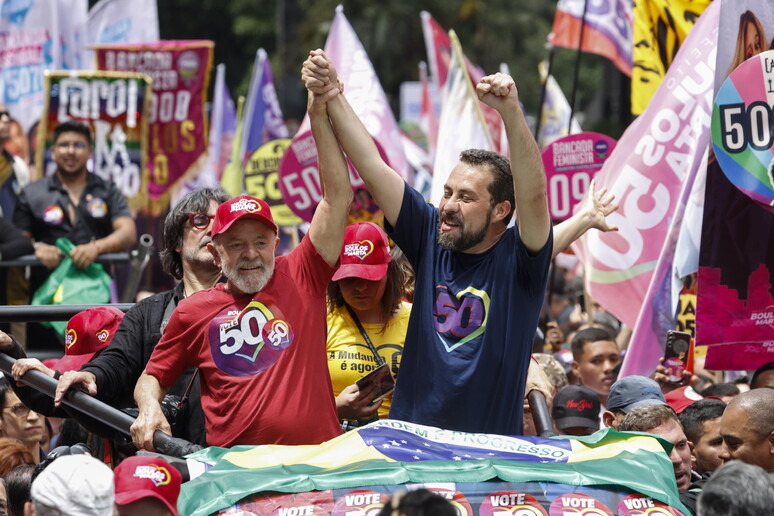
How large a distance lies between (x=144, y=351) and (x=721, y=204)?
3.22m

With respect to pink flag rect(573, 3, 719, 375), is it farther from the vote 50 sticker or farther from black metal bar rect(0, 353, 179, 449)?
black metal bar rect(0, 353, 179, 449)

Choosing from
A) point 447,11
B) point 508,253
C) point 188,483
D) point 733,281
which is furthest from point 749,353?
point 447,11

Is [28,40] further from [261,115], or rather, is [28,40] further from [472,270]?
[472,270]

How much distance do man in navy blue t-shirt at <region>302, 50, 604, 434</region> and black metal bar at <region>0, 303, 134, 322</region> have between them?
1512mm

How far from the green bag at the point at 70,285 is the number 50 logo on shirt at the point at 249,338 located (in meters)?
4.18

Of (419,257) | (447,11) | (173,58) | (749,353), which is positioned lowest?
(749,353)

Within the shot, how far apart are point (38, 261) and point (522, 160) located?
194 inches

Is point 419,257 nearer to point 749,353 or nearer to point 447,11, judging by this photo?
point 749,353

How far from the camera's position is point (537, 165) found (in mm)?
4738

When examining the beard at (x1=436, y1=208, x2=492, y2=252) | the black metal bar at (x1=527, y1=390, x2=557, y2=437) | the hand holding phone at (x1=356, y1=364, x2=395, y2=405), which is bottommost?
the black metal bar at (x1=527, y1=390, x2=557, y2=437)

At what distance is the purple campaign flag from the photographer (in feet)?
53.6

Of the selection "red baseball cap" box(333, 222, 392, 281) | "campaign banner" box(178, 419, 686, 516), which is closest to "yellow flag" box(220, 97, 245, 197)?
"red baseball cap" box(333, 222, 392, 281)

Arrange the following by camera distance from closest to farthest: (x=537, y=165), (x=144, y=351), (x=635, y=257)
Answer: (x=537, y=165) < (x=144, y=351) < (x=635, y=257)

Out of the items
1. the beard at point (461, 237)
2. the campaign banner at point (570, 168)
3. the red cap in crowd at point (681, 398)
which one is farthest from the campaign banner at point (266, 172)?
the beard at point (461, 237)
